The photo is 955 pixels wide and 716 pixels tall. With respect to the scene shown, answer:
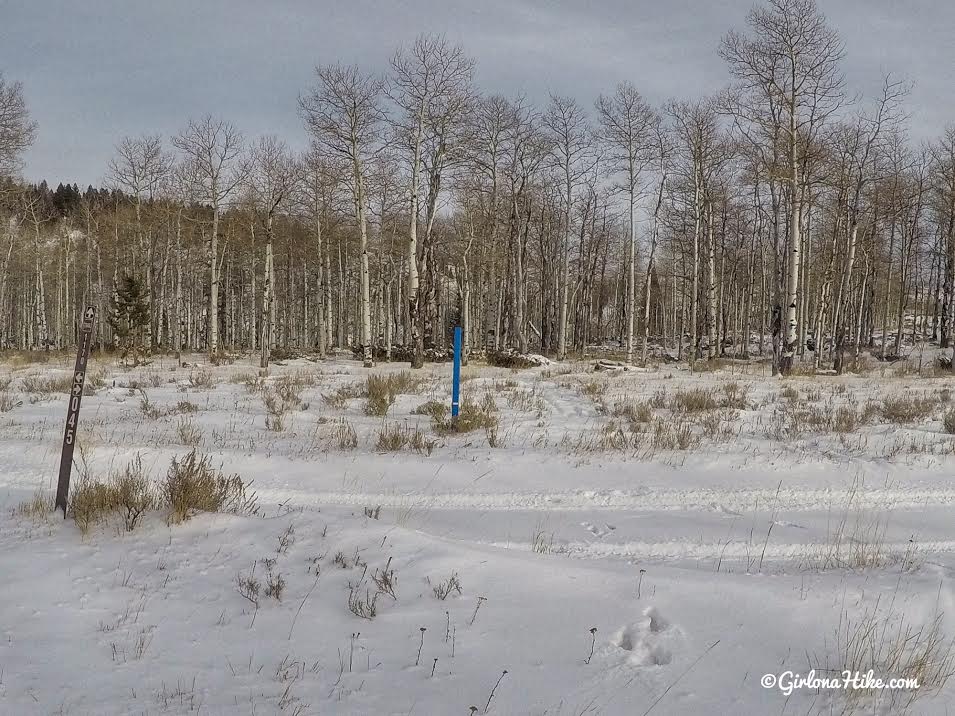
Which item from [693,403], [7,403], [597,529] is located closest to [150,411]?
[7,403]

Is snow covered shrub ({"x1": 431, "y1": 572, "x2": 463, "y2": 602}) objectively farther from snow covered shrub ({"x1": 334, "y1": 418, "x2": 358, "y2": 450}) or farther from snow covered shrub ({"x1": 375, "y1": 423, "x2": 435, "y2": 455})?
snow covered shrub ({"x1": 334, "y1": 418, "x2": 358, "y2": 450})

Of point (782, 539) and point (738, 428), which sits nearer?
point (782, 539)

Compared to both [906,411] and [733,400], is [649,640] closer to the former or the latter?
[906,411]

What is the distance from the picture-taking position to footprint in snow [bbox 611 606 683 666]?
2348mm

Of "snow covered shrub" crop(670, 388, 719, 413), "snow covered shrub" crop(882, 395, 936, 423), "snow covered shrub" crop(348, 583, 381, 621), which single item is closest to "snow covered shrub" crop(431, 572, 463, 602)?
"snow covered shrub" crop(348, 583, 381, 621)

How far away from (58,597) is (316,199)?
89.4 feet

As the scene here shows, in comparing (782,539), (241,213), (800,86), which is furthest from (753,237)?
(782,539)

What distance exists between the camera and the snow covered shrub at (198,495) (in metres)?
3.80

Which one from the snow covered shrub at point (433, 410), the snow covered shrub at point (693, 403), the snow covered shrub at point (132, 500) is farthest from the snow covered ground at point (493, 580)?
the snow covered shrub at point (693, 403)

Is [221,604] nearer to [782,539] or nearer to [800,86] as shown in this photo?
[782,539]

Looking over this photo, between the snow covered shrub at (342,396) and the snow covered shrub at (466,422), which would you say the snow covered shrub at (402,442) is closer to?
the snow covered shrub at (466,422)

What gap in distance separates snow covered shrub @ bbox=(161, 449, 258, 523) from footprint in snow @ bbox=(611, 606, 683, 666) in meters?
2.87

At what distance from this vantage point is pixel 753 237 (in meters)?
35.2
